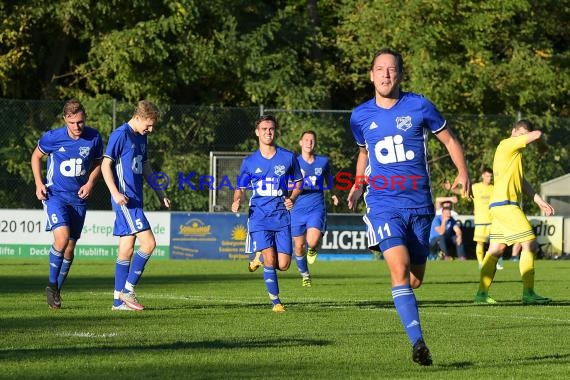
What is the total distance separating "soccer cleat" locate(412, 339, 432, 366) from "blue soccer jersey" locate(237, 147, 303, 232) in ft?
18.0

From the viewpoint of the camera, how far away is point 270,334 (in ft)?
33.6

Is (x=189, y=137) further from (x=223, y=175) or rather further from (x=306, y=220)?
(x=306, y=220)

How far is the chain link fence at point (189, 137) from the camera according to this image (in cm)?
2662

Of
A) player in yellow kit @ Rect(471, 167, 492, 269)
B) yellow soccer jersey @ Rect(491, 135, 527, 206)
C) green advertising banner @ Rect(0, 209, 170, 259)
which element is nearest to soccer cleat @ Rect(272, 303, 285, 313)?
yellow soccer jersey @ Rect(491, 135, 527, 206)

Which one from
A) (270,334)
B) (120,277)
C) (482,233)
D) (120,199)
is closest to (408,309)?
(270,334)

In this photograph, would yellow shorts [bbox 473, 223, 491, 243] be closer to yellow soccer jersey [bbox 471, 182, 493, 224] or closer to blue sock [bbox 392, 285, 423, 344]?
yellow soccer jersey [bbox 471, 182, 493, 224]

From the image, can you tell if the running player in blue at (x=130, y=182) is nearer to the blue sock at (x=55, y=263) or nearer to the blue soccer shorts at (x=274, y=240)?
the blue sock at (x=55, y=263)

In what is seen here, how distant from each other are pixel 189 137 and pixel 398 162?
1889 cm

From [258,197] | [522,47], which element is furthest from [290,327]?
[522,47]

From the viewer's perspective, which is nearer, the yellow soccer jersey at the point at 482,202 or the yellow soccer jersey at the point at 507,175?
the yellow soccer jersey at the point at 507,175

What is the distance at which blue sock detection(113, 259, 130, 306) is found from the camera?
13.0 metres

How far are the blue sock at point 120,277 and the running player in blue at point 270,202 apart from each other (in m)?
1.26

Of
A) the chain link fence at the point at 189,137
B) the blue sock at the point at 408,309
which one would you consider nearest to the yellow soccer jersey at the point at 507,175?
the blue sock at the point at 408,309

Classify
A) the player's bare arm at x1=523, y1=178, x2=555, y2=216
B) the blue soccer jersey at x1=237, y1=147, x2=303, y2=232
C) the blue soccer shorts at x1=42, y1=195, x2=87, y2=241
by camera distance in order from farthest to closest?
the player's bare arm at x1=523, y1=178, x2=555, y2=216 < the blue soccer jersey at x1=237, y1=147, x2=303, y2=232 < the blue soccer shorts at x1=42, y1=195, x2=87, y2=241
